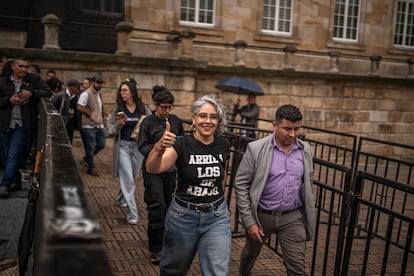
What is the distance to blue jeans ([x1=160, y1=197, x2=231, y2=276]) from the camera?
3287 mm

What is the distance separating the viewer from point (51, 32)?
1128 cm

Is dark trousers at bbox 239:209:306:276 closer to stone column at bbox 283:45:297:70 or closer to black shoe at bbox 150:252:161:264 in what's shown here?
black shoe at bbox 150:252:161:264

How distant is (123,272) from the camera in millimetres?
4461

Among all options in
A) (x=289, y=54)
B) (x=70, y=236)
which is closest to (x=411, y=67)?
(x=289, y=54)

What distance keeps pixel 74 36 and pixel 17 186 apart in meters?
7.14

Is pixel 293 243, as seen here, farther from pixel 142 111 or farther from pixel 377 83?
pixel 377 83

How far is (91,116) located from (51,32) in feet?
13.5

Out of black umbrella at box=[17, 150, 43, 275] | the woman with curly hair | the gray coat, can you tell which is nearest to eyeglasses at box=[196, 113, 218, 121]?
the woman with curly hair

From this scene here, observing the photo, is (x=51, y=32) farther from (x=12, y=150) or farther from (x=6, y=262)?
(x=6, y=262)

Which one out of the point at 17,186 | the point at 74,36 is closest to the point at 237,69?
the point at 74,36

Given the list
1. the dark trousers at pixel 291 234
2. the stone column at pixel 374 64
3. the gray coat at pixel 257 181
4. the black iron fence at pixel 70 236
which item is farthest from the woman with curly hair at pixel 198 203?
the stone column at pixel 374 64

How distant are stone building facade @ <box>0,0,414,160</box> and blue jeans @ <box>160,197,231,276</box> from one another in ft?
28.9

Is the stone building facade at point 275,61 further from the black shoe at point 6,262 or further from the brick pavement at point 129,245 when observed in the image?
the black shoe at point 6,262

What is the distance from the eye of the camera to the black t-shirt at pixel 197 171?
3.34 meters
